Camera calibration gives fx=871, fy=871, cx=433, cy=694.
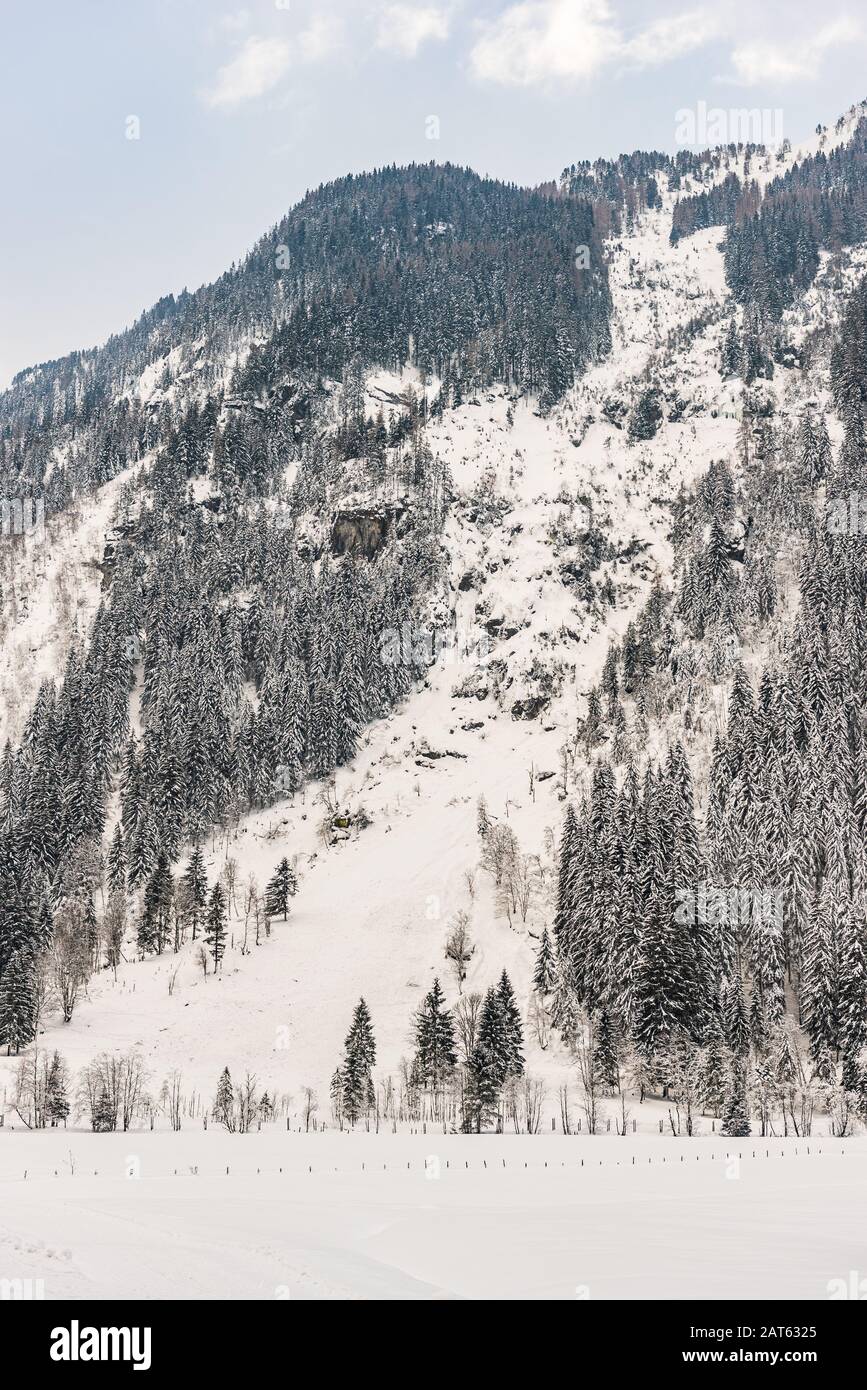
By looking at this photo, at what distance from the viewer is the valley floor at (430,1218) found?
1869 cm

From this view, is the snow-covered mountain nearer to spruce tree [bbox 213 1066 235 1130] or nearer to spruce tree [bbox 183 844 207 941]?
spruce tree [bbox 183 844 207 941]

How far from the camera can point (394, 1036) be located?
324 feet

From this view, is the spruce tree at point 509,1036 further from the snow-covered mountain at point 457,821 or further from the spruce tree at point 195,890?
the spruce tree at point 195,890

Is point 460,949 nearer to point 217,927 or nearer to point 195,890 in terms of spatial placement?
point 217,927

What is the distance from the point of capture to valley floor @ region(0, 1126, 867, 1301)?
61.3 ft

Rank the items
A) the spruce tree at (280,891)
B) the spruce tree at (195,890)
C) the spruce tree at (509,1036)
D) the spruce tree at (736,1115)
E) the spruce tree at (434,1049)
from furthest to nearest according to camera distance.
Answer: the spruce tree at (280,891)
the spruce tree at (195,890)
the spruce tree at (434,1049)
the spruce tree at (509,1036)
the spruce tree at (736,1115)

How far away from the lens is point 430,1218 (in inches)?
1329


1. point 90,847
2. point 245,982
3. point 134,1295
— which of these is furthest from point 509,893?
point 134,1295

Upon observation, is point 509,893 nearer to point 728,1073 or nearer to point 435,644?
point 728,1073

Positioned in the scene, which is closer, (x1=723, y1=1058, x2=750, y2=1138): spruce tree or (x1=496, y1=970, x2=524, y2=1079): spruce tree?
(x1=723, y1=1058, x2=750, y2=1138): spruce tree

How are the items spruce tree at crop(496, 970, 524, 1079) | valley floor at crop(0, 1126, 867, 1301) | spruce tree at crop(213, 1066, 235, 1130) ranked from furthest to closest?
spruce tree at crop(496, 970, 524, 1079), spruce tree at crop(213, 1066, 235, 1130), valley floor at crop(0, 1126, 867, 1301)

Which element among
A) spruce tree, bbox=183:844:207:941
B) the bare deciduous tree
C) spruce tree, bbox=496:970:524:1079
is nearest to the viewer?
spruce tree, bbox=496:970:524:1079

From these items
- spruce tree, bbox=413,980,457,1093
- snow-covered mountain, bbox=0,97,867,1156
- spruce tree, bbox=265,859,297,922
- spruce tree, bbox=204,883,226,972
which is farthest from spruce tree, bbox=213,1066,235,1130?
spruce tree, bbox=265,859,297,922

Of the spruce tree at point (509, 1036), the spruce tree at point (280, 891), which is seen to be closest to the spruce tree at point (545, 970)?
the spruce tree at point (509, 1036)
